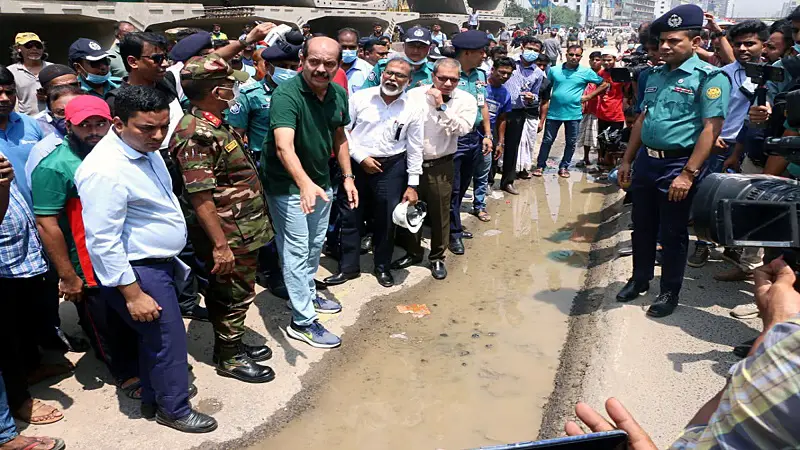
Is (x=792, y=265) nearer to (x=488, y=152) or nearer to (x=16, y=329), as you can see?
(x=16, y=329)

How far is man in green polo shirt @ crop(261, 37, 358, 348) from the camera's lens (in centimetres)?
344

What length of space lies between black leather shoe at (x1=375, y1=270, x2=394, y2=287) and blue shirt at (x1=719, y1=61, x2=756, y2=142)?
3.09 metres

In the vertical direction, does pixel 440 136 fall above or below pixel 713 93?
below

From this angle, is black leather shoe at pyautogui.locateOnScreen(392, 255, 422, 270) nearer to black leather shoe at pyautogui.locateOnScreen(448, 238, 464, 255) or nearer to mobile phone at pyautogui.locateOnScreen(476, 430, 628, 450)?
black leather shoe at pyautogui.locateOnScreen(448, 238, 464, 255)

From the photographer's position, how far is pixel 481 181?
6.56m

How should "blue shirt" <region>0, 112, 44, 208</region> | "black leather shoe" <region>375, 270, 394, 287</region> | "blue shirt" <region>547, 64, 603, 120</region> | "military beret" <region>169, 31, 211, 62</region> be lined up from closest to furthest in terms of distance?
"blue shirt" <region>0, 112, 44, 208</region>, "military beret" <region>169, 31, 211, 62</region>, "black leather shoe" <region>375, 270, 394, 287</region>, "blue shirt" <region>547, 64, 603, 120</region>

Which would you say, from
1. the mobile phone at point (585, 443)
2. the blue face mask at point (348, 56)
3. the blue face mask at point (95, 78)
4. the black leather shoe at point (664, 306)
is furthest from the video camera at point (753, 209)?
the blue face mask at point (348, 56)

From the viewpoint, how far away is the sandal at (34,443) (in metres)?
2.63

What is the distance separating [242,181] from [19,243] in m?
1.17

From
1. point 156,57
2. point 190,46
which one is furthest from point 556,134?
point 156,57

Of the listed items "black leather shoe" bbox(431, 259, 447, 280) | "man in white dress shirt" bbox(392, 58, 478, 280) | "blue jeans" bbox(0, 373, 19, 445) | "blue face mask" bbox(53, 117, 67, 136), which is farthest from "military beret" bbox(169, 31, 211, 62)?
"black leather shoe" bbox(431, 259, 447, 280)

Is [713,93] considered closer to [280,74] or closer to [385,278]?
[385,278]

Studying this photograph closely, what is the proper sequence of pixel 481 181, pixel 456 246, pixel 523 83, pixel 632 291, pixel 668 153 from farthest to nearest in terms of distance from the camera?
pixel 523 83 < pixel 481 181 < pixel 456 246 < pixel 632 291 < pixel 668 153

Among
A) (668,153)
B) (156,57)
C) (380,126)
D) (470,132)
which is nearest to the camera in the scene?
(668,153)
